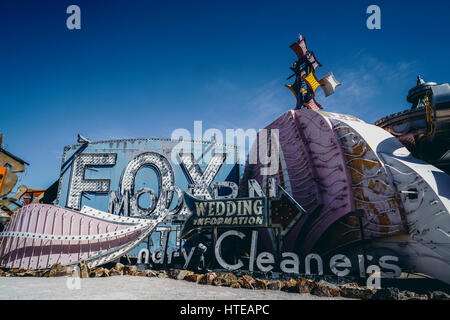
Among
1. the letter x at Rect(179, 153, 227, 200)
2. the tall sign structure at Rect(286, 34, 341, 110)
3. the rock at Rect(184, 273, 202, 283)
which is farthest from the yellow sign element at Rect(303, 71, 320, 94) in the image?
the rock at Rect(184, 273, 202, 283)

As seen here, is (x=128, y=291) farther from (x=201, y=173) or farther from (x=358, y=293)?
(x=201, y=173)

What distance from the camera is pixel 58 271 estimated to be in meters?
13.8

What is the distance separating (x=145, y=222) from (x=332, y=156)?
491 inches

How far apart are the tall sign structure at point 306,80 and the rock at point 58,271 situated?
19.7 meters

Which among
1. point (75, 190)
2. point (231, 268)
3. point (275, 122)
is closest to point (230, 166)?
point (275, 122)

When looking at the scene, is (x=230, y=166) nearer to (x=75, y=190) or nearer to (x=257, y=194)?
(x=257, y=194)

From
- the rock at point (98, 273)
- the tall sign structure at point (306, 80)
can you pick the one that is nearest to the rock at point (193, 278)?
the rock at point (98, 273)

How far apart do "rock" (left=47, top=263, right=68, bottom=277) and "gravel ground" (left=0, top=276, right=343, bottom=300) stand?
1355mm

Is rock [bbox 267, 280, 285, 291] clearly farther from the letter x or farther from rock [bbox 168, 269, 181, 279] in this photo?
the letter x

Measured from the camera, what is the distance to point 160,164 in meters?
26.9

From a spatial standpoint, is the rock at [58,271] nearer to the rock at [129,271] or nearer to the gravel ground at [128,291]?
the gravel ground at [128,291]

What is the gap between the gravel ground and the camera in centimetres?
891

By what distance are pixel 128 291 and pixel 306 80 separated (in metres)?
19.1

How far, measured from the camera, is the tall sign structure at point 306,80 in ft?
68.5
